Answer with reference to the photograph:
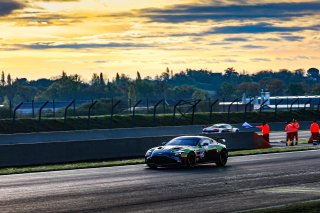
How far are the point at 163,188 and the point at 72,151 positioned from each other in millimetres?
11512

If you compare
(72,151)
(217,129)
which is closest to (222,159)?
(72,151)

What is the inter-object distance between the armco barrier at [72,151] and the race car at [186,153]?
4751 millimetres

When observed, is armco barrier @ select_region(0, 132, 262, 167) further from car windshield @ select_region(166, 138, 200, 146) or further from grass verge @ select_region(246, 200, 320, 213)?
grass verge @ select_region(246, 200, 320, 213)

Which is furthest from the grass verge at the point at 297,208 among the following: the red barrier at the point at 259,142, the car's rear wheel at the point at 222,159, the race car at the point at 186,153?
the red barrier at the point at 259,142

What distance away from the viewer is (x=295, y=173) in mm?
25031

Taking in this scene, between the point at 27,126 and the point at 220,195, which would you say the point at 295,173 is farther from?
the point at 27,126

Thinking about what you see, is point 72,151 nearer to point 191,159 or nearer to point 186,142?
point 186,142

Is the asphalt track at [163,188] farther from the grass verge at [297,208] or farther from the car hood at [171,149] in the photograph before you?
the grass verge at [297,208]

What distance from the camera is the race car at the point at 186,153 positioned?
26828 millimetres

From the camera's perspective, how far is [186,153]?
27.1 meters

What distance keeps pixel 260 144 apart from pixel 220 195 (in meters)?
23.2

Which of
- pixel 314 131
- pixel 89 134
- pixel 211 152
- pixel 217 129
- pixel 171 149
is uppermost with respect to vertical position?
pixel 171 149

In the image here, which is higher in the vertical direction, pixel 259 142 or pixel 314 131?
pixel 314 131

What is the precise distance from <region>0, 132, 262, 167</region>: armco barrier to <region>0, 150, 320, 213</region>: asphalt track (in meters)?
3.49
